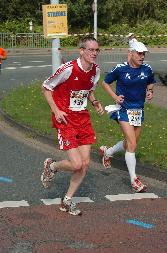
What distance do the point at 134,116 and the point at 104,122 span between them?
15.6 ft

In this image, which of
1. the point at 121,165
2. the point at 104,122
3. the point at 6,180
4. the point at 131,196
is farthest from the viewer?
the point at 104,122

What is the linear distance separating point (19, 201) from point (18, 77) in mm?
18052

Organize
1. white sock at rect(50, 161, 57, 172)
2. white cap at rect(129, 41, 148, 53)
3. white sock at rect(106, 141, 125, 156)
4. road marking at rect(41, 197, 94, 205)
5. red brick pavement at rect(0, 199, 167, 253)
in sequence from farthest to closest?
1. white sock at rect(106, 141, 125, 156)
2. white cap at rect(129, 41, 148, 53)
3. white sock at rect(50, 161, 57, 172)
4. road marking at rect(41, 197, 94, 205)
5. red brick pavement at rect(0, 199, 167, 253)

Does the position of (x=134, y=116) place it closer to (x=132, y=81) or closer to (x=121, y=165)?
(x=132, y=81)

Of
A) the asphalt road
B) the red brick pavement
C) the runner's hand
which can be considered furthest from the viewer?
the runner's hand

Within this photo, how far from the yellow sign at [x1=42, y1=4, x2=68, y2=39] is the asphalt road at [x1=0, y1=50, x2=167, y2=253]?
199 inches

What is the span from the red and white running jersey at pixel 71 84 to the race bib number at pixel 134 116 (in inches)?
49.1

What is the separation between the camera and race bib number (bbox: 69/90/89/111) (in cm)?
710

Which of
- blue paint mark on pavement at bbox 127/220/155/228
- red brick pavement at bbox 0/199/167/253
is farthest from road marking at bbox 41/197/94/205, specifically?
blue paint mark on pavement at bbox 127/220/155/228

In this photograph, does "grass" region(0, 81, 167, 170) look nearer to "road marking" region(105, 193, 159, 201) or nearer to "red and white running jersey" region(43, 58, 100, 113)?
"road marking" region(105, 193, 159, 201)

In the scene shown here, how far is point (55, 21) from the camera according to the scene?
603 inches

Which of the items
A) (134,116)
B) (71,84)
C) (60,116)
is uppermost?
(71,84)

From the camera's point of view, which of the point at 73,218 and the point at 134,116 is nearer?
the point at 73,218

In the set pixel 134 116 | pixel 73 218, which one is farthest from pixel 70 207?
pixel 134 116
